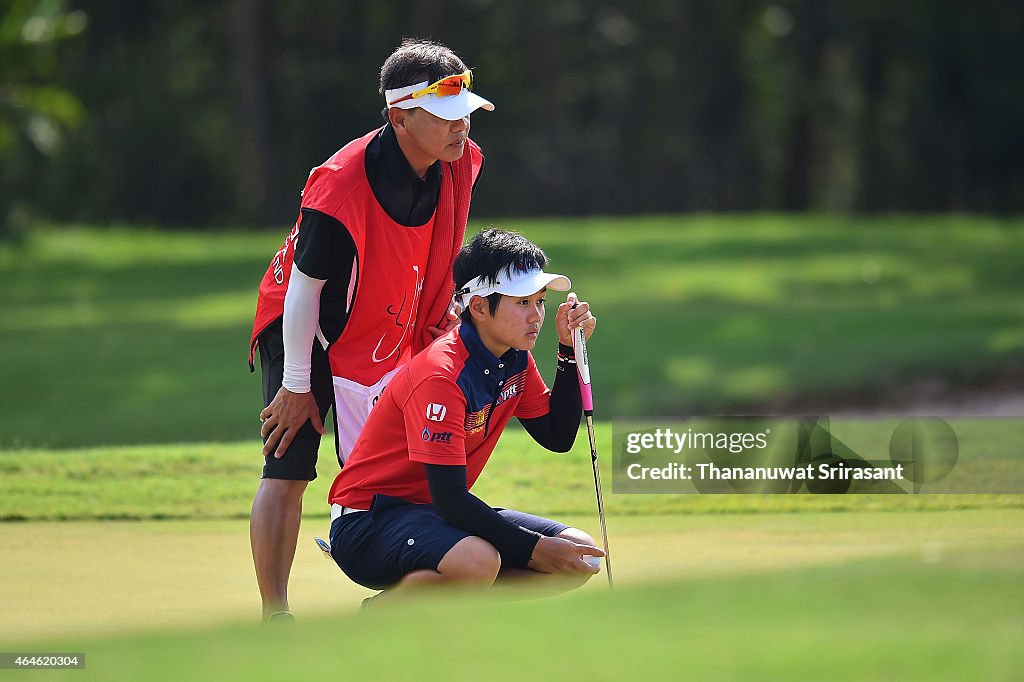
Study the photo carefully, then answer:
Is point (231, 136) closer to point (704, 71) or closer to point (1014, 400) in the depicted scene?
point (704, 71)

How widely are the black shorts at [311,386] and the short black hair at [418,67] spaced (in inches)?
33.9

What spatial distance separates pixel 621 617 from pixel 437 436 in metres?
0.88

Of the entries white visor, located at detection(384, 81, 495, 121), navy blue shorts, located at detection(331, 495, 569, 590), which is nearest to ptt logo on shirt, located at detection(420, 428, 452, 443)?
navy blue shorts, located at detection(331, 495, 569, 590)

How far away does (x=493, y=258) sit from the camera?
498cm

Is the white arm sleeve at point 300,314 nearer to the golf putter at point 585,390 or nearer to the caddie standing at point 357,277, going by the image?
the caddie standing at point 357,277

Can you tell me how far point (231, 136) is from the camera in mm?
39312

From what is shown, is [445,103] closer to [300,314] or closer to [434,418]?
[300,314]

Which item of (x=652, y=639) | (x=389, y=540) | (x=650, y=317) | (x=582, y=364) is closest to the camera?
(x=652, y=639)

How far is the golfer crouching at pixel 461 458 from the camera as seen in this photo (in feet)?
15.8

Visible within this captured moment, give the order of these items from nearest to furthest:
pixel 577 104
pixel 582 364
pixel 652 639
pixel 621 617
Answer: pixel 652 639 → pixel 621 617 → pixel 582 364 → pixel 577 104

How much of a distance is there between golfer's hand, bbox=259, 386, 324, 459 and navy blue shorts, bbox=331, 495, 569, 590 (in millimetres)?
409

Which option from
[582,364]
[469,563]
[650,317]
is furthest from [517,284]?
[650,317]

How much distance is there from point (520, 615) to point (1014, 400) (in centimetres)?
923

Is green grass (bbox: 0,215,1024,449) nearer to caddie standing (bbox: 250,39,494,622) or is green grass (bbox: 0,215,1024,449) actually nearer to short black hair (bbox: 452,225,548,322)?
caddie standing (bbox: 250,39,494,622)
